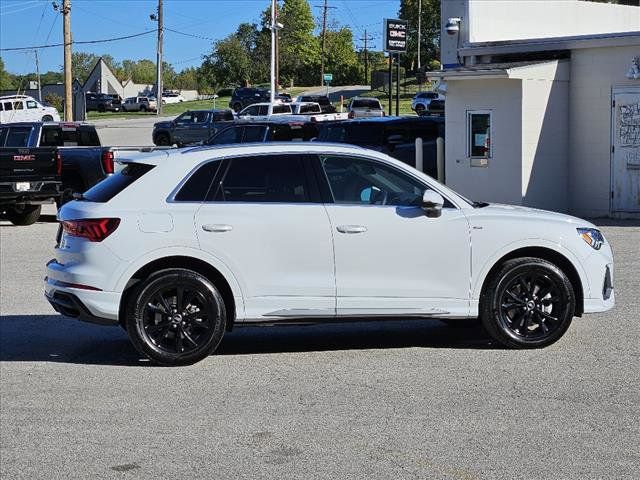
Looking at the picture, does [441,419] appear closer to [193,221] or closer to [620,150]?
[193,221]

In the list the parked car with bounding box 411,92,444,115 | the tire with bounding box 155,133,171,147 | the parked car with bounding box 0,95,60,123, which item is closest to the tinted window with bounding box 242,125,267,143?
the tire with bounding box 155,133,171,147

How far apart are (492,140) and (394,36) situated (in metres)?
13.0

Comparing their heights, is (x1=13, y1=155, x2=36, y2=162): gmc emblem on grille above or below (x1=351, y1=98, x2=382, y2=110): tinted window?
below

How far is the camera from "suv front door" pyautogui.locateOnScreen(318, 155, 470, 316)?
26.3 feet

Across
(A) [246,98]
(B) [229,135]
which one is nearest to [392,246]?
(B) [229,135]

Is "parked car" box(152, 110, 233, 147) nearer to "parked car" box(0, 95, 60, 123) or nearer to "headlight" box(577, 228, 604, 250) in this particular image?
"parked car" box(0, 95, 60, 123)

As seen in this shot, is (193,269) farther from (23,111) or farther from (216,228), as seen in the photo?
(23,111)

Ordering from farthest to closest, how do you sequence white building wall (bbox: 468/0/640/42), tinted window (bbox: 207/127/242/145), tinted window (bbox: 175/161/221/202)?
1. tinted window (bbox: 207/127/242/145)
2. white building wall (bbox: 468/0/640/42)
3. tinted window (bbox: 175/161/221/202)

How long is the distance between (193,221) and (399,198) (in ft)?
5.61

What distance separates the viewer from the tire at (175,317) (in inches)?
309

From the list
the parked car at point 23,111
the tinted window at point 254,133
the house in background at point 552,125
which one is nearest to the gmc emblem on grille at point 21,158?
the house in background at point 552,125

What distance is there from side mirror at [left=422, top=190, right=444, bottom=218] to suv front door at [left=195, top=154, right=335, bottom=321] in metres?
0.82

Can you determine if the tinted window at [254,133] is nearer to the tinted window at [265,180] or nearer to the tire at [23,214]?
the tire at [23,214]

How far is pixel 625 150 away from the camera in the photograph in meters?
18.7
